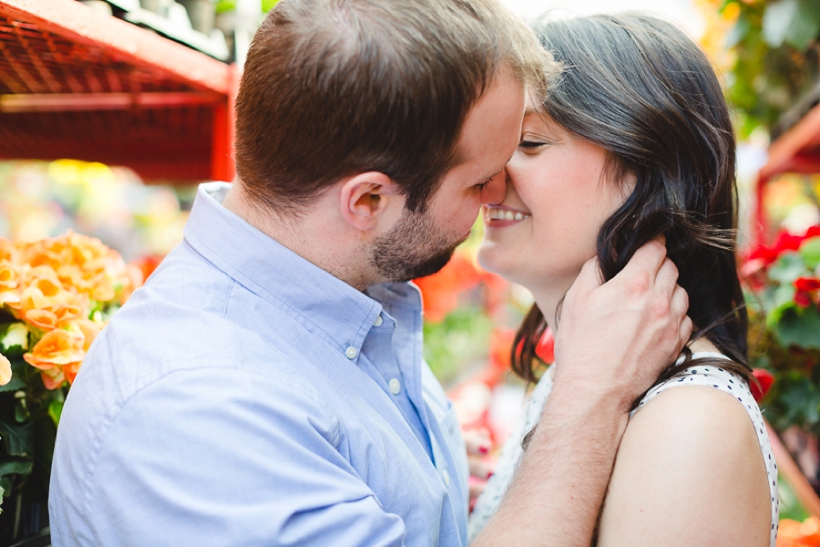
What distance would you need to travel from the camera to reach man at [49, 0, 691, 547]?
0.91 metres

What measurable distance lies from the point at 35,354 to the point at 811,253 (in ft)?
7.61

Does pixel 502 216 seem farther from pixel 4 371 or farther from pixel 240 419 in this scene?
pixel 4 371

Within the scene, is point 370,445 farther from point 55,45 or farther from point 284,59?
point 55,45

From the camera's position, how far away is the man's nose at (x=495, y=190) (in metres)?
1.43

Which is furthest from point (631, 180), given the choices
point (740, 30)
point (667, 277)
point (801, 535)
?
point (740, 30)

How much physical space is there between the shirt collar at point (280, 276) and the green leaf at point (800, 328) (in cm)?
156

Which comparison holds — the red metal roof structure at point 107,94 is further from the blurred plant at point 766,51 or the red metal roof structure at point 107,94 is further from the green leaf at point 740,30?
the green leaf at point 740,30

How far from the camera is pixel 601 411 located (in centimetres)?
122

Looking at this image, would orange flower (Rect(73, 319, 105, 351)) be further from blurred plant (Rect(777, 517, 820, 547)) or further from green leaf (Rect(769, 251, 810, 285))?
blurred plant (Rect(777, 517, 820, 547))

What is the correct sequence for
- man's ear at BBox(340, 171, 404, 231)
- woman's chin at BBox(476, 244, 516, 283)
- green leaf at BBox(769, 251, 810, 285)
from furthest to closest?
green leaf at BBox(769, 251, 810, 285)
woman's chin at BBox(476, 244, 516, 283)
man's ear at BBox(340, 171, 404, 231)

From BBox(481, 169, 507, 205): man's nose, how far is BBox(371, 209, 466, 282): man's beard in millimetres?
130

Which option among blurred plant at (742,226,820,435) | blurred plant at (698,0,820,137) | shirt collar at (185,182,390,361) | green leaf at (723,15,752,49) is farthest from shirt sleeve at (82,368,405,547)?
green leaf at (723,15,752,49)

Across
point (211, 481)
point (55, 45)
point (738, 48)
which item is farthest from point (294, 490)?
point (738, 48)

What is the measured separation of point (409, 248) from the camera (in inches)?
51.9
